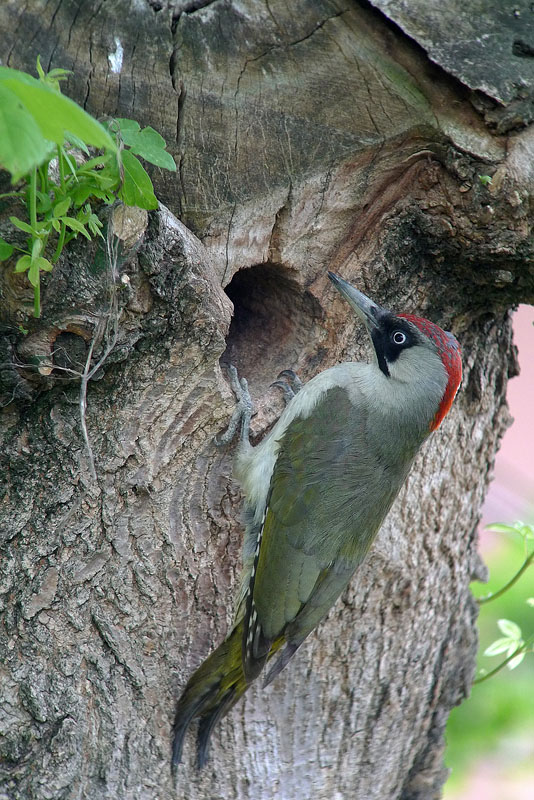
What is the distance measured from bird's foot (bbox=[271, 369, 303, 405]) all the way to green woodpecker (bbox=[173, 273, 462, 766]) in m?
0.11

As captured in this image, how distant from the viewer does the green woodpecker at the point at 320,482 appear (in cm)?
247

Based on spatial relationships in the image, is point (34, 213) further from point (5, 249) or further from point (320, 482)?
point (320, 482)

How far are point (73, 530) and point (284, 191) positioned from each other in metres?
1.25

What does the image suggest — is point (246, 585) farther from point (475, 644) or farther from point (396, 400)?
point (475, 644)

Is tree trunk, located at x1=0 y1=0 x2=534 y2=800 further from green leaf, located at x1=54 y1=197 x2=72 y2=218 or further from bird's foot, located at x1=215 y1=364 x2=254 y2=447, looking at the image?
green leaf, located at x1=54 y1=197 x2=72 y2=218

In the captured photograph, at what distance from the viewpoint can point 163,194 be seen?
92.0 inches

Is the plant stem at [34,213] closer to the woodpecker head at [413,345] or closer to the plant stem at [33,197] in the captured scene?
the plant stem at [33,197]

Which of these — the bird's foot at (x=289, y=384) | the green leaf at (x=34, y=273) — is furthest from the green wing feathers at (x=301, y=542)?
the green leaf at (x=34, y=273)

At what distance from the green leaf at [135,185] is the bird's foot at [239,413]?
86cm

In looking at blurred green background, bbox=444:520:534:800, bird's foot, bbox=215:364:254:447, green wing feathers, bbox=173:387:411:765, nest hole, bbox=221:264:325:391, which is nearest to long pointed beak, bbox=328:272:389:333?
nest hole, bbox=221:264:325:391

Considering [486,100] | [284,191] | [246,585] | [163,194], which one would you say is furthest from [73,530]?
[486,100]

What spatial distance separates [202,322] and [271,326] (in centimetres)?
79

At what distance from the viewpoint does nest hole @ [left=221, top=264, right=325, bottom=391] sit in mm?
2713

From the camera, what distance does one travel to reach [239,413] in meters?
2.50
